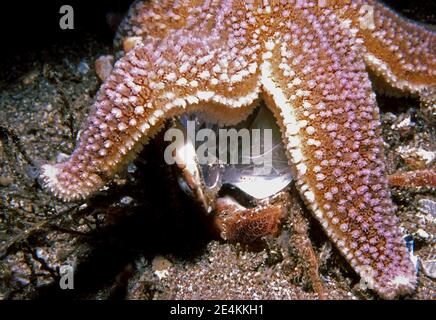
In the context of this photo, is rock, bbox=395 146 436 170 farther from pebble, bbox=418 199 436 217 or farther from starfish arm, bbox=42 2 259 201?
starfish arm, bbox=42 2 259 201

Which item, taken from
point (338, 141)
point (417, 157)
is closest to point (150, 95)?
point (338, 141)

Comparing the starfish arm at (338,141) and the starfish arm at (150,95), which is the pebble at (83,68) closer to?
the starfish arm at (150,95)

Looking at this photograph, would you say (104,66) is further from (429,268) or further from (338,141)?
(429,268)

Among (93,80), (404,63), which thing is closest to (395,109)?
(404,63)

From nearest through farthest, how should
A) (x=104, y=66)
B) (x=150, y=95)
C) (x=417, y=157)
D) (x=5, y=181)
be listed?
(x=150, y=95) < (x=417, y=157) < (x=5, y=181) < (x=104, y=66)

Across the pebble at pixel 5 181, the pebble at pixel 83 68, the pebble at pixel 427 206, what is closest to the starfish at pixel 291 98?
the pebble at pixel 427 206
